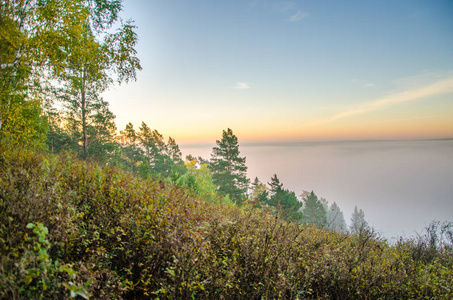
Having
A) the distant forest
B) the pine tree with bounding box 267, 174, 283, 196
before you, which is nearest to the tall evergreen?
the pine tree with bounding box 267, 174, 283, 196

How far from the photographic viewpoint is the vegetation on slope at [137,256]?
2.04 metres

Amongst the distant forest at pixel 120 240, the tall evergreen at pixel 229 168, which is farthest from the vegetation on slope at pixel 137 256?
the tall evergreen at pixel 229 168

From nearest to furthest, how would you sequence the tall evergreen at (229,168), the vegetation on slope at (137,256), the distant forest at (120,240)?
the vegetation on slope at (137,256)
the distant forest at (120,240)
the tall evergreen at (229,168)

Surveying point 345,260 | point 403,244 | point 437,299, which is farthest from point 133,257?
point 403,244

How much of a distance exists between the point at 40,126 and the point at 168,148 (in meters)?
38.1

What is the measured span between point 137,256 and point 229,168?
3222 centimetres

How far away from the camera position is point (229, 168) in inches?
1389

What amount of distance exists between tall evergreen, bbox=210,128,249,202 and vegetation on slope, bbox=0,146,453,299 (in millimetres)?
29015

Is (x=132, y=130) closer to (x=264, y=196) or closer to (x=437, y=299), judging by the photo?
(x=264, y=196)

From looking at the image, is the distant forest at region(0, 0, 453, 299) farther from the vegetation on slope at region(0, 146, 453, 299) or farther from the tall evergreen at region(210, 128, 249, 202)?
the tall evergreen at region(210, 128, 249, 202)

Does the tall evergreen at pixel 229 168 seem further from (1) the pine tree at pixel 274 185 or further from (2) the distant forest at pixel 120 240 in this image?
(2) the distant forest at pixel 120 240

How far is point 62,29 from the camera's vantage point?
6.00 meters

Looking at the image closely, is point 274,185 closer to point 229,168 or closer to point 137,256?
point 229,168

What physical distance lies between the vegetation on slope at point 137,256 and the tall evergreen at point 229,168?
29.0 meters
